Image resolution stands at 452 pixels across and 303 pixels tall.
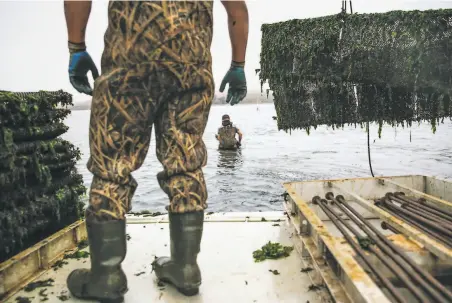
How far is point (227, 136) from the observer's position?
18.9m

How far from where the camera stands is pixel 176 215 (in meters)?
2.39

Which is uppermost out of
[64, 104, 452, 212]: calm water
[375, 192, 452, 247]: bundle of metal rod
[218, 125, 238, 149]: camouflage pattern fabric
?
[375, 192, 452, 247]: bundle of metal rod

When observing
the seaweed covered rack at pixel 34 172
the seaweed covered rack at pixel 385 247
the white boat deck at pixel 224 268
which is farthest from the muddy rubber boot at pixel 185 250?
the seaweed covered rack at pixel 34 172

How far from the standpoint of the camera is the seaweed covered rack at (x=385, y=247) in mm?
2004

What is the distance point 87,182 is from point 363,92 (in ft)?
32.9

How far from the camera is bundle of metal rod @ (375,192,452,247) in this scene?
2945 millimetres

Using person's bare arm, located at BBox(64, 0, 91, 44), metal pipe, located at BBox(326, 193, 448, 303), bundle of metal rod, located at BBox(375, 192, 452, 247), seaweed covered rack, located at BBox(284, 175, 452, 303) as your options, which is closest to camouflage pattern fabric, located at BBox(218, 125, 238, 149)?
seaweed covered rack, located at BBox(284, 175, 452, 303)

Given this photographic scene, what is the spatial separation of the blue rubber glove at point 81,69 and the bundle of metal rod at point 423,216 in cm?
280

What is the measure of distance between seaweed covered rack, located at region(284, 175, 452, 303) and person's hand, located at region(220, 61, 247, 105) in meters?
1.09

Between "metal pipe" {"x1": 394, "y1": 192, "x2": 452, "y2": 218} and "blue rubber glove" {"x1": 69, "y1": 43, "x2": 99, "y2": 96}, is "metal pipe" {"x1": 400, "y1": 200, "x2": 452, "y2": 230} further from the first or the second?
"blue rubber glove" {"x1": 69, "y1": 43, "x2": 99, "y2": 96}

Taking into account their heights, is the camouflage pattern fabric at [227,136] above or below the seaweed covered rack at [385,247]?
below

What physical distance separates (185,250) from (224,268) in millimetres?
721

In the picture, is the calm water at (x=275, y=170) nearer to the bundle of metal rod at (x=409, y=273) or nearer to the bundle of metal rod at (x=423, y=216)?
the bundle of metal rod at (x=423, y=216)

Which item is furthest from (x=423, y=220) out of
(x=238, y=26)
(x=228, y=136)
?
(x=228, y=136)
